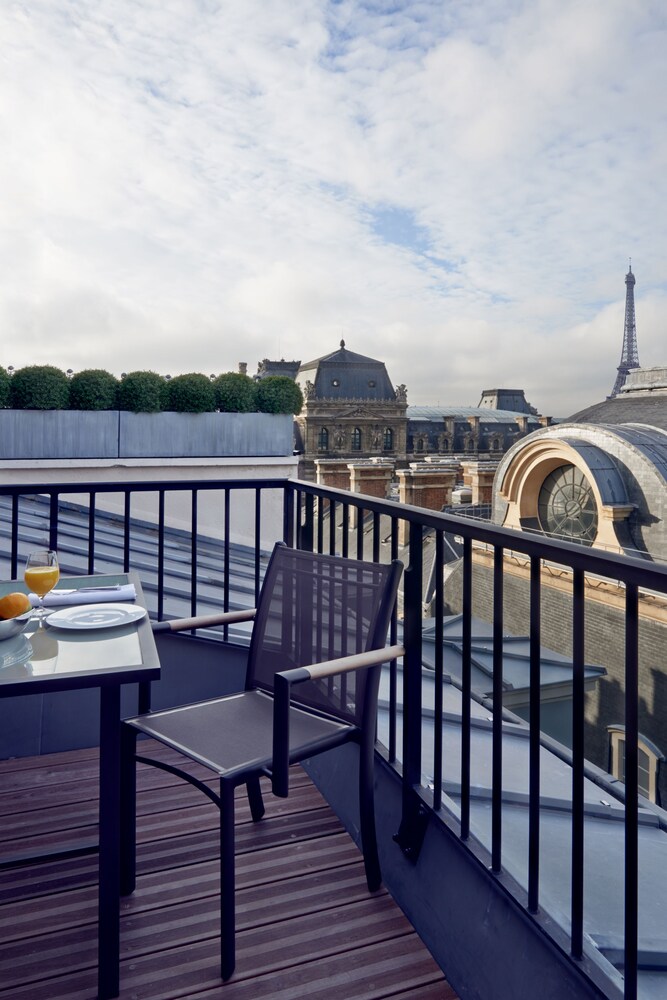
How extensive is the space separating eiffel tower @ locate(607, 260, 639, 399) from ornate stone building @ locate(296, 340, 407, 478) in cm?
1698

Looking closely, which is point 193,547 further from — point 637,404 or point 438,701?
point 637,404

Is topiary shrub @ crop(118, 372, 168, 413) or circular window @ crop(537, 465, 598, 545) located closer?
topiary shrub @ crop(118, 372, 168, 413)

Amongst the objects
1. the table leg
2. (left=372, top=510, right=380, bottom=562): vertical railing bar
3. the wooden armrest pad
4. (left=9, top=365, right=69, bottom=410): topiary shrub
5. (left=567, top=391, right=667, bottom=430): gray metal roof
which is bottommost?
the table leg

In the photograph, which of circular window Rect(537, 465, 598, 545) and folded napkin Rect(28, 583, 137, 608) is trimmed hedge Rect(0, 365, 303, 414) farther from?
folded napkin Rect(28, 583, 137, 608)

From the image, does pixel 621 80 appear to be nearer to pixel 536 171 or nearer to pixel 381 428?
pixel 536 171

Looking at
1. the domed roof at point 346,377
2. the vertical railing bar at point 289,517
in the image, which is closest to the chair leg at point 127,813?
the vertical railing bar at point 289,517

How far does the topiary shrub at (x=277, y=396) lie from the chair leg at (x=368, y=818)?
24.7ft

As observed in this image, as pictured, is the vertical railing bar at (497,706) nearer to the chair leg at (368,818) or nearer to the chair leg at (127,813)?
the chair leg at (368,818)

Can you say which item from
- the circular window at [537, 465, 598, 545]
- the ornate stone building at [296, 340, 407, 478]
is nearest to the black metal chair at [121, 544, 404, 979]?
the circular window at [537, 465, 598, 545]

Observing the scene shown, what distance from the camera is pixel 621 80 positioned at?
1584 centimetres

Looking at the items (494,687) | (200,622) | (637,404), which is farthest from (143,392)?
(637,404)

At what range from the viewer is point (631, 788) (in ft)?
3.20

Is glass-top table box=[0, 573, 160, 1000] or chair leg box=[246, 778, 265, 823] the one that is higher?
glass-top table box=[0, 573, 160, 1000]

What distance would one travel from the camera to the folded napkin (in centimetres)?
178
